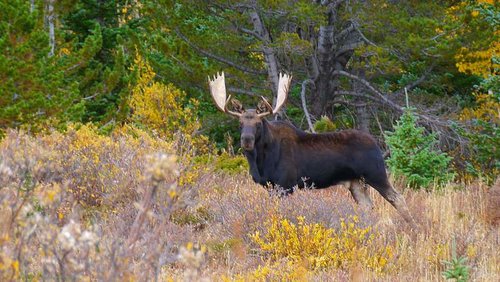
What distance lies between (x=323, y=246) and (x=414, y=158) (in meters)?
5.31

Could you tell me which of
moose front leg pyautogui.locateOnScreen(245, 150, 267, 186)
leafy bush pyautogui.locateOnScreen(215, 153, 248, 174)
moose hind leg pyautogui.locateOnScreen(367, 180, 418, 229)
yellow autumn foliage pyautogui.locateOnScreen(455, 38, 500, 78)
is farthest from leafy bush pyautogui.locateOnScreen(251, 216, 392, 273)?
yellow autumn foliage pyautogui.locateOnScreen(455, 38, 500, 78)

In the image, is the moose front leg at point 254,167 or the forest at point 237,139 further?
the moose front leg at point 254,167

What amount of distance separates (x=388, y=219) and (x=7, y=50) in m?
10.4

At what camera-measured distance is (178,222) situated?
29.8 ft

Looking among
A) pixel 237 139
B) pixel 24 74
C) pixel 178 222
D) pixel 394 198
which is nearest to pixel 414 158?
pixel 394 198

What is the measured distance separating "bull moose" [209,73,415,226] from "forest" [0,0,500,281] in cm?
28

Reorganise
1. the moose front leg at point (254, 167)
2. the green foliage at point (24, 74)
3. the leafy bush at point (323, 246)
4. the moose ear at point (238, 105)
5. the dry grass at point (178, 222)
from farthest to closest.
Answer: the green foliage at point (24, 74)
the moose ear at point (238, 105)
the moose front leg at point (254, 167)
the leafy bush at point (323, 246)
the dry grass at point (178, 222)

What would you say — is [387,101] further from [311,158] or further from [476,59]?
[311,158]

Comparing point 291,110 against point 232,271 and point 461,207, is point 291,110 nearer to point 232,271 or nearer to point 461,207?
point 461,207

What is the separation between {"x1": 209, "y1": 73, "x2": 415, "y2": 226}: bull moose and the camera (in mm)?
9758

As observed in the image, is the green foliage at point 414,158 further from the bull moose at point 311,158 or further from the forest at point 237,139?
the bull moose at point 311,158

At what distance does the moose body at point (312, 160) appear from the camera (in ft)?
32.1

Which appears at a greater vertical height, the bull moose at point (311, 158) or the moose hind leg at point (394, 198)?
the bull moose at point (311, 158)

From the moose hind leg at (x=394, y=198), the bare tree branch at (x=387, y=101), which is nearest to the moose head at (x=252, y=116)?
the moose hind leg at (x=394, y=198)
